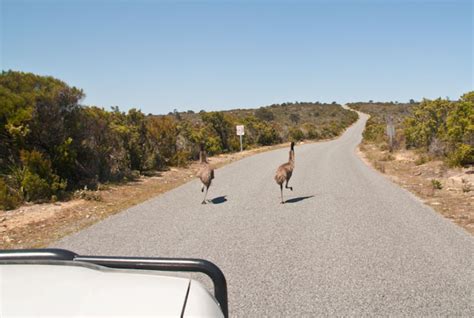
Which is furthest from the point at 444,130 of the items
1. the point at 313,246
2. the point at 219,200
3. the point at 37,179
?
the point at 37,179

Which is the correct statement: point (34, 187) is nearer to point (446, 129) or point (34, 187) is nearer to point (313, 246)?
point (313, 246)

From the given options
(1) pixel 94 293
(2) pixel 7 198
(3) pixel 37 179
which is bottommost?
(2) pixel 7 198

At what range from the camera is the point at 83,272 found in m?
1.92

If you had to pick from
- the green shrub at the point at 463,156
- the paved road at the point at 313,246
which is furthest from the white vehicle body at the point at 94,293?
the green shrub at the point at 463,156

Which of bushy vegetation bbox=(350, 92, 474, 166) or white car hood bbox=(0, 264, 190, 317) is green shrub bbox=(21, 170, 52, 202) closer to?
white car hood bbox=(0, 264, 190, 317)

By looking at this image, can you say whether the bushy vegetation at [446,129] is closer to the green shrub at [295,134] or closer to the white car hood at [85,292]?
the white car hood at [85,292]

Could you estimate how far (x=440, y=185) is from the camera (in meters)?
13.5

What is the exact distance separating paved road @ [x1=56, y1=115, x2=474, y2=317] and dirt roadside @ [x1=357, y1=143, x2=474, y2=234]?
1.64 ft

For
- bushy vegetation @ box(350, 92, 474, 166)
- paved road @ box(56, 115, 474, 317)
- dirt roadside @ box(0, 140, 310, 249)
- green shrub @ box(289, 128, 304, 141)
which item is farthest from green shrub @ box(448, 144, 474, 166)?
green shrub @ box(289, 128, 304, 141)

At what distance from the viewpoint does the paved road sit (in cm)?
490

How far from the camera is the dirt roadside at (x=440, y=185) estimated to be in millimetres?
9898

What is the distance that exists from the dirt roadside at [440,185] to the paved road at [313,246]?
0.50m

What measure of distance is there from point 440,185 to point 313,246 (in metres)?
8.25

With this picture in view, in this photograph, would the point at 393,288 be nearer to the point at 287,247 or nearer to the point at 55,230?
the point at 287,247
